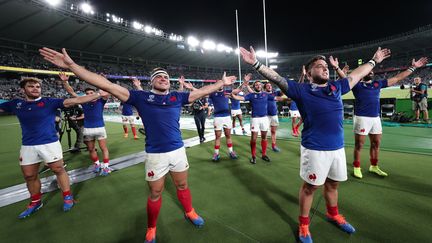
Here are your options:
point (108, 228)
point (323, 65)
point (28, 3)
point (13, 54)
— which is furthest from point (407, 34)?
point (13, 54)

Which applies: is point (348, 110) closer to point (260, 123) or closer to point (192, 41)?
point (260, 123)

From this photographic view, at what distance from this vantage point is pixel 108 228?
2.92m

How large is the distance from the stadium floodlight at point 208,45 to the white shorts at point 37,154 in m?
43.1

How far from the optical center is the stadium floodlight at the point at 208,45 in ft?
140

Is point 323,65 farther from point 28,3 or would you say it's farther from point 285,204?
point 28,3

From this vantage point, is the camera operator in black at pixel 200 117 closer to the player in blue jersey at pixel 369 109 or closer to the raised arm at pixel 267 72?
the player in blue jersey at pixel 369 109

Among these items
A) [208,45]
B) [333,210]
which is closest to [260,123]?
[333,210]

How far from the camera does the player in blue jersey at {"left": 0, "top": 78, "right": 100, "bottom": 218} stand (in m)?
3.21

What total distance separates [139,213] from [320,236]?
2.76m

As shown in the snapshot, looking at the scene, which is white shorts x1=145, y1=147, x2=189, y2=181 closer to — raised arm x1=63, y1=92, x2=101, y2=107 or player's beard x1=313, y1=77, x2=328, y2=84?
raised arm x1=63, y1=92, x2=101, y2=107

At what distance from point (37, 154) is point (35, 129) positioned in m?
0.42

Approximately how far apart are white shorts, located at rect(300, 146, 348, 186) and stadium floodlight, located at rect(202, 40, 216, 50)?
44039mm

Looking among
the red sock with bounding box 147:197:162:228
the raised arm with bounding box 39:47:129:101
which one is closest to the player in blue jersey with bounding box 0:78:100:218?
the raised arm with bounding box 39:47:129:101

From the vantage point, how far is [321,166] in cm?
232
